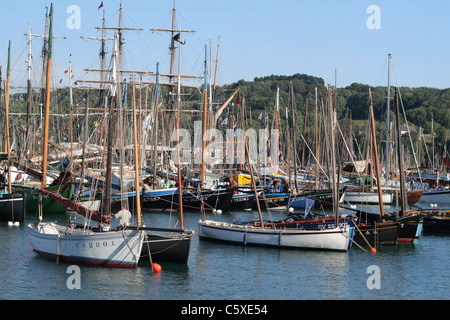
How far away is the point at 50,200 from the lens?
64.9m

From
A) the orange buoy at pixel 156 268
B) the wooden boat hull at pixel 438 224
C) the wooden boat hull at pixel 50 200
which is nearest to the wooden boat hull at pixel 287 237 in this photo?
the orange buoy at pixel 156 268

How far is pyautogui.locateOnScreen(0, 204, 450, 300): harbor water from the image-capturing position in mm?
35562

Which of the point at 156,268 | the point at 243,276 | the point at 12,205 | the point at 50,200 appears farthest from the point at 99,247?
the point at 50,200

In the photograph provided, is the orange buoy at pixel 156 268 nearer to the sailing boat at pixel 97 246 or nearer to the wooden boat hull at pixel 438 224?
the sailing boat at pixel 97 246

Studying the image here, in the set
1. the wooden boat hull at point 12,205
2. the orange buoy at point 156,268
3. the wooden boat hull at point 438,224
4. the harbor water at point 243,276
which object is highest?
the wooden boat hull at point 12,205

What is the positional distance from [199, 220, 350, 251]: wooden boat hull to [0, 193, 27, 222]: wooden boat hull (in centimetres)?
1750

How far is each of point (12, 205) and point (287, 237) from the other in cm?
2329

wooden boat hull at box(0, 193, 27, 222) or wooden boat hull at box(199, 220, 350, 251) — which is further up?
wooden boat hull at box(0, 193, 27, 222)

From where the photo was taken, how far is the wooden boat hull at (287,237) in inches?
1873

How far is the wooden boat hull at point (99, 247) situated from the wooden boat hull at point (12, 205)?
1598 cm

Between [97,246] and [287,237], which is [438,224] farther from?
[97,246]

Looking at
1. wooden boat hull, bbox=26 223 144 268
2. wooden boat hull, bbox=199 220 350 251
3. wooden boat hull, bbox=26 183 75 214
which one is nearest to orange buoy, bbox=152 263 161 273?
wooden boat hull, bbox=26 223 144 268

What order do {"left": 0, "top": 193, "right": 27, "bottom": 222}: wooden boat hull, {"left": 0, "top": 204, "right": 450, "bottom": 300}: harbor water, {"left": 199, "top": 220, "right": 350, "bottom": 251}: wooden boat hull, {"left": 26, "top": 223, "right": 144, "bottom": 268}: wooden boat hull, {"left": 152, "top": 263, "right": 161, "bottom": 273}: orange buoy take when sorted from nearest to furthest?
{"left": 0, "top": 204, "right": 450, "bottom": 300}: harbor water
{"left": 26, "top": 223, "right": 144, "bottom": 268}: wooden boat hull
{"left": 152, "top": 263, "right": 161, "bottom": 273}: orange buoy
{"left": 199, "top": 220, "right": 350, "bottom": 251}: wooden boat hull
{"left": 0, "top": 193, "right": 27, "bottom": 222}: wooden boat hull

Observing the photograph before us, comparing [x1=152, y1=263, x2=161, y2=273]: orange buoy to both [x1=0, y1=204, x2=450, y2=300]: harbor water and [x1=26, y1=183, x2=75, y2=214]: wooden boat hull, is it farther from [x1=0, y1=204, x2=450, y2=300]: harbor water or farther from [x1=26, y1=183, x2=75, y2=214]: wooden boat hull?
[x1=26, y1=183, x2=75, y2=214]: wooden boat hull
